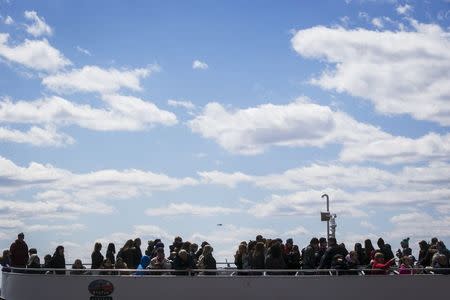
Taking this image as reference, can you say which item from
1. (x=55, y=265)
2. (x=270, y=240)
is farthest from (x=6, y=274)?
(x=270, y=240)

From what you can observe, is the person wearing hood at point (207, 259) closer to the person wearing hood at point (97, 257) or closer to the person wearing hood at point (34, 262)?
the person wearing hood at point (97, 257)

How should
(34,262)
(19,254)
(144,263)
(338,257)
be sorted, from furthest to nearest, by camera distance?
(19,254) < (34,262) < (144,263) < (338,257)

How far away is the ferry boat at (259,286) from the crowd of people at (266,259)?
7.6 inches

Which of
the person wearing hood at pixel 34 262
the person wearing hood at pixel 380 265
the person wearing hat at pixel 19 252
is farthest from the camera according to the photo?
the person wearing hat at pixel 19 252

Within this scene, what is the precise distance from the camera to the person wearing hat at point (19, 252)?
66.5ft

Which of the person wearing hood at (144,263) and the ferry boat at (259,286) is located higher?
the person wearing hood at (144,263)

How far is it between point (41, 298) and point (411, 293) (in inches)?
376

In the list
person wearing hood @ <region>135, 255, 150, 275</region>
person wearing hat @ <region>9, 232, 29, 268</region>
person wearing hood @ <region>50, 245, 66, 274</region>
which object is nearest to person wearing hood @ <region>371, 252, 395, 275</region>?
person wearing hood @ <region>135, 255, 150, 275</region>

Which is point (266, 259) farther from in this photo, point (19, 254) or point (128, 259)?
point (19, 254)

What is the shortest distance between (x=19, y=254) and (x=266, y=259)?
25.3 feet

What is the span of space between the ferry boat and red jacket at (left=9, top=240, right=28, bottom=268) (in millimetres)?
3289

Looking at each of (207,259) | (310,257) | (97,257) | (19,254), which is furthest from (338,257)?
(19,254)

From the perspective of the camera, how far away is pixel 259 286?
17219 millimetres

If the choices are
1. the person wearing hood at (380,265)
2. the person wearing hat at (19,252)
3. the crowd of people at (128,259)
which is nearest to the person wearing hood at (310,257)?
the person wearing hood at (380,265)
